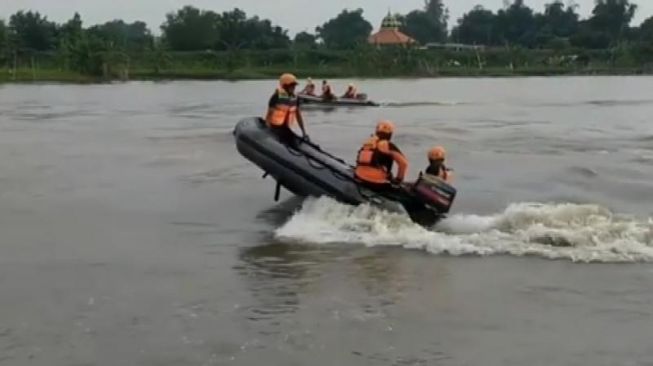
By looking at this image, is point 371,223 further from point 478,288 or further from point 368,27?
point 368,27

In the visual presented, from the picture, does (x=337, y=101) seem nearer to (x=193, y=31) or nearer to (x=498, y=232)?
(x=498, y=232)

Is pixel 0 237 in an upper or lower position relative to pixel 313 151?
lower

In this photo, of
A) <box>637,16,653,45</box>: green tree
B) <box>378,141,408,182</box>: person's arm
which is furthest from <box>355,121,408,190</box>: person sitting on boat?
<box>637,16,653,45</box>: green tree

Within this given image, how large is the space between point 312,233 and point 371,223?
2.34 feet

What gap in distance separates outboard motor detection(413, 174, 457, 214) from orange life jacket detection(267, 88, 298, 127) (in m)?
2.45

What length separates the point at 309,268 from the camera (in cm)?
1065

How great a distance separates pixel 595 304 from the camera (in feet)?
31.0

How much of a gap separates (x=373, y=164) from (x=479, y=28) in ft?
375

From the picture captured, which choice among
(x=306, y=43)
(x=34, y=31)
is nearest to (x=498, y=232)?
(x=34, y=31)

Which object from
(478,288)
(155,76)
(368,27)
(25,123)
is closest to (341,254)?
(478,288)

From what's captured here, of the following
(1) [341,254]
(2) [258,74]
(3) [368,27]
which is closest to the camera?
(1) [341,254]

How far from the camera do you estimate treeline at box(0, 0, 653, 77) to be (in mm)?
74188

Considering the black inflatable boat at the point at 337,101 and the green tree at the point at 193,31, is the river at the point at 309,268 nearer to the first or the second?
the black inflatable boat at the point at 337,101

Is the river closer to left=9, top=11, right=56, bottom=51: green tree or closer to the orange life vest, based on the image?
the orange life vest
